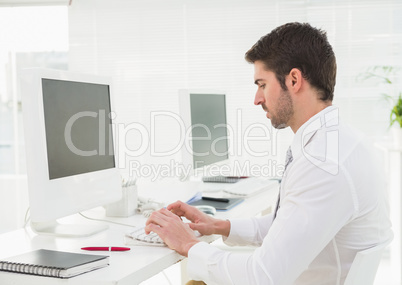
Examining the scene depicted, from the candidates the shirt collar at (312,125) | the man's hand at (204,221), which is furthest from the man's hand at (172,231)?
the shirt collar at (312,125)

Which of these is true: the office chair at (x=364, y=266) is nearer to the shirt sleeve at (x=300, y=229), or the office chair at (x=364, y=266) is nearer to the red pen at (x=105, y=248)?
the shirt sleeve at (x=300, y=229)

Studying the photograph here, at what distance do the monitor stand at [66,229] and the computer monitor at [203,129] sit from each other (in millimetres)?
716

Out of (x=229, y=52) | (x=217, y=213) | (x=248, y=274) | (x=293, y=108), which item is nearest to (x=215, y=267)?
(x=248, y=274)

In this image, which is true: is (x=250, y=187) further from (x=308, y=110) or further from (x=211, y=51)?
(x=211, y=51)

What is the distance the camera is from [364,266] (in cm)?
114

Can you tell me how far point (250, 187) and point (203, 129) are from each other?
1.28 ft

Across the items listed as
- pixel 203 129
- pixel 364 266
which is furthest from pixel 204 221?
pixel 203 129

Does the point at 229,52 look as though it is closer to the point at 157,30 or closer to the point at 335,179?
the point at 157,30

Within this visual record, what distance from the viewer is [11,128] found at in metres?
4.51

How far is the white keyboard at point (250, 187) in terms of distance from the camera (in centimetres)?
240

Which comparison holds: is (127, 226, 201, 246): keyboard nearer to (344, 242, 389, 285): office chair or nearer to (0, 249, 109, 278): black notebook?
(0, 249, 109, 278): black notebook

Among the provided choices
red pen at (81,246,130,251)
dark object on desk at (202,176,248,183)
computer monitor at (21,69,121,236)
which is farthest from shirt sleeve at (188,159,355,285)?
dark object on desk at (202,176,248,183)

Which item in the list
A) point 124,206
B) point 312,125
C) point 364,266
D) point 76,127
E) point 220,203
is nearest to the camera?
point 364,266

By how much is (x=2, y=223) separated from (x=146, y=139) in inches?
62.3
